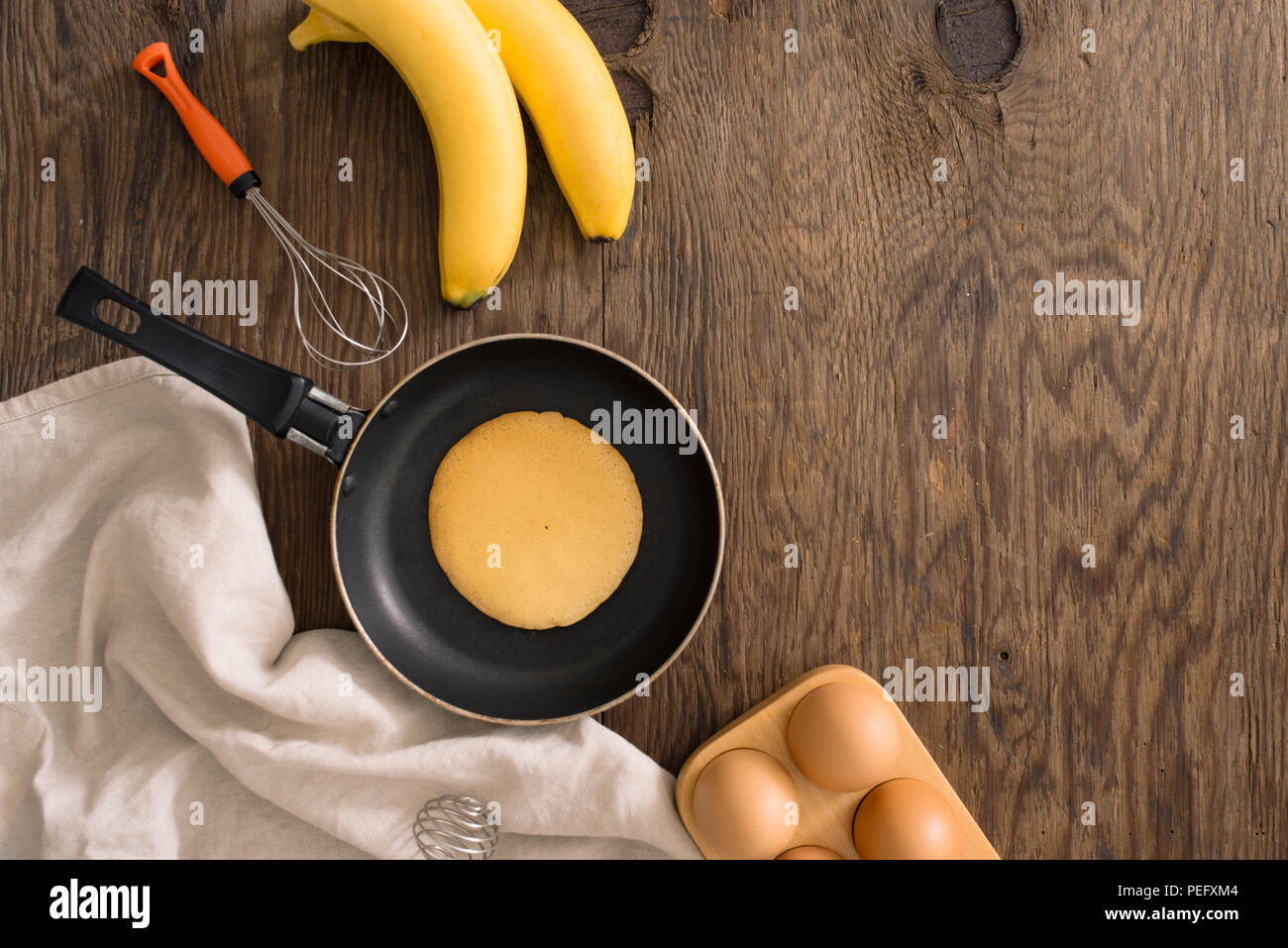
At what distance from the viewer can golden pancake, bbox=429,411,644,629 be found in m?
0.64

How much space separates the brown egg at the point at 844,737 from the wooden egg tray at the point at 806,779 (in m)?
0.02

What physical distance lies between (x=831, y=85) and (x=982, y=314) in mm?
211

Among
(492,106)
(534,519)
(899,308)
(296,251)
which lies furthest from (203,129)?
(899,308)

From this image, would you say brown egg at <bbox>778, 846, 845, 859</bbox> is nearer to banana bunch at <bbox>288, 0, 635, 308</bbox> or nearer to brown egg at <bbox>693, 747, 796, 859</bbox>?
brown egg at <bbox>693, 747, 796, 859</bbox>

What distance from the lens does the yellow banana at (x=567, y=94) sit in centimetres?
61

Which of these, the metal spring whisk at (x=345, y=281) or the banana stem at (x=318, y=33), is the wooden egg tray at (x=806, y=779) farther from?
the banana stem at (x=318, y=33)

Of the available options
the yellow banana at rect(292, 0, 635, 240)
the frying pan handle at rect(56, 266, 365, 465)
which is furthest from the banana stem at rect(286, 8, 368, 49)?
the frying pan handle at rect(56, 266, 365, 465)

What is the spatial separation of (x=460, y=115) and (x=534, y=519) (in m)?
0.29

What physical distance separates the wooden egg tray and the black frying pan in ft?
0.25

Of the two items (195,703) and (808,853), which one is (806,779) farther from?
(195,703)

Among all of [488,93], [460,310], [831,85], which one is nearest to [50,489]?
[460,310]

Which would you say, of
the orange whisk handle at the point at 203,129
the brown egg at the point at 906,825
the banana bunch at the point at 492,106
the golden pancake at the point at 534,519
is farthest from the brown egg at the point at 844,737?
the orange whisk handle at the point at 203,129
